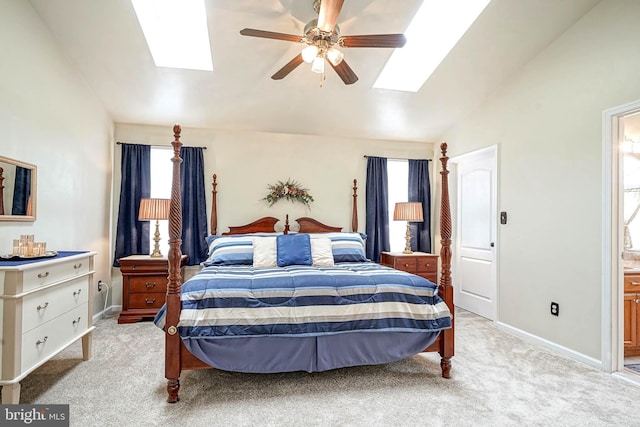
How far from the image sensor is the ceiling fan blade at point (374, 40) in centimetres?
241

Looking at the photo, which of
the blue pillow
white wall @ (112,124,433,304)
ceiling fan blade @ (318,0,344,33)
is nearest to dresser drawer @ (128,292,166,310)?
white wall @ (112,124,433,304)

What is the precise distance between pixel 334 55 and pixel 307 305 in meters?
1.90

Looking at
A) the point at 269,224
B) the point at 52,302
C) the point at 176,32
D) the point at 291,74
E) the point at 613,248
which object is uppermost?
the point at 176,32

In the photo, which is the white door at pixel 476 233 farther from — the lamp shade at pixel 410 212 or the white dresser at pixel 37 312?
the white dresser at pixel 37 312

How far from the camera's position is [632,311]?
118 inches

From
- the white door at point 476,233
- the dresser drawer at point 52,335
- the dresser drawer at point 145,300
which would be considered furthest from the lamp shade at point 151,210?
the white door at point 476,233

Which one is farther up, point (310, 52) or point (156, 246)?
point (310, 52)

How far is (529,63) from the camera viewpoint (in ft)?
11.4

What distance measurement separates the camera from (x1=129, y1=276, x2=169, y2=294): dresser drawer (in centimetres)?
393

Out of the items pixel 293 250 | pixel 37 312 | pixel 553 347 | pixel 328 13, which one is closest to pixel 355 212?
pixel 293 250

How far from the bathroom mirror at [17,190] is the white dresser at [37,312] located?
21.6 inches

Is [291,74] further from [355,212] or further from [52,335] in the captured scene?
[52,335]

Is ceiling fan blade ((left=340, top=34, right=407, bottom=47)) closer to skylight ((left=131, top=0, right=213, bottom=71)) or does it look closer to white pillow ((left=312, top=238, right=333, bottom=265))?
skylight ((left=131, top=0, right=213, bottom=71))

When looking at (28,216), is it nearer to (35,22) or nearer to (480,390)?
(35,22)
